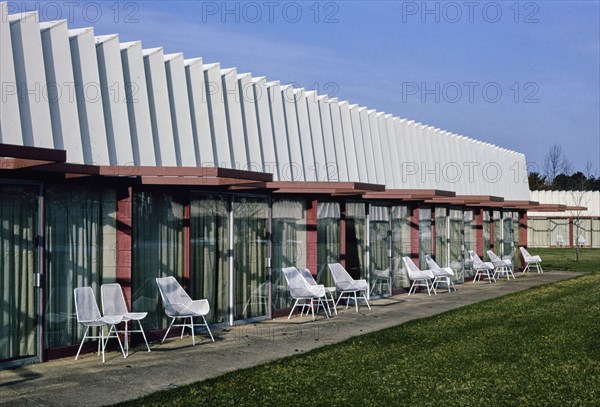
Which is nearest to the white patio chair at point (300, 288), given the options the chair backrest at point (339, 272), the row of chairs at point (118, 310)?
the chair backrest at point (339, 272)

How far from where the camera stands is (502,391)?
9102 mm

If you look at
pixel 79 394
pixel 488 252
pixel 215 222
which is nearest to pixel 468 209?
pixel 488 252

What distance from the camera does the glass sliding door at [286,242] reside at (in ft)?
53.3

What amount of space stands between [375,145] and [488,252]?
7971mm

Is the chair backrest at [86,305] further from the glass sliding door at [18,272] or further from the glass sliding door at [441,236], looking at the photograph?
the glass sliding door at [441,236]

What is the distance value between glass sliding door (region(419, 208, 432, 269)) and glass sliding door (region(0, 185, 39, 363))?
1421 cm

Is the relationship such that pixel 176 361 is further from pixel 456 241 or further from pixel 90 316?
pixel 456 241

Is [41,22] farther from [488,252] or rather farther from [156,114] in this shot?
[488,252]

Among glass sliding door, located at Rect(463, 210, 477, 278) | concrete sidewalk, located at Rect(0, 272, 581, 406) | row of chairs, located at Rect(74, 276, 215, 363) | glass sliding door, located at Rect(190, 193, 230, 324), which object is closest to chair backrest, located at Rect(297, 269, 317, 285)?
concrete sidewalk, located at Rect(0, 272, 581, 406)

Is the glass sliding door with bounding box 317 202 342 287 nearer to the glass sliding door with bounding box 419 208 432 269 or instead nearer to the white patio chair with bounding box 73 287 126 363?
the glass sliding door with bounding box 419 208 432 269

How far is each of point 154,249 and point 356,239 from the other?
293 inches

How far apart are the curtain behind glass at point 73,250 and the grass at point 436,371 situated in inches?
109

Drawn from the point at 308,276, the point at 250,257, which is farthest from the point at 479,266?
the point at 250,257

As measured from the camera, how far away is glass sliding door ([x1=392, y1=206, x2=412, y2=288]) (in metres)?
21.5
